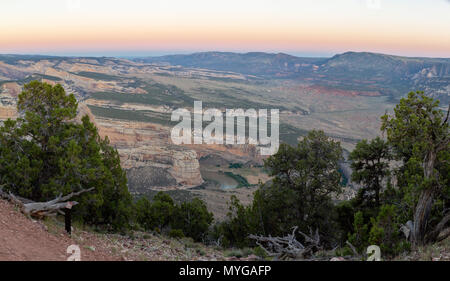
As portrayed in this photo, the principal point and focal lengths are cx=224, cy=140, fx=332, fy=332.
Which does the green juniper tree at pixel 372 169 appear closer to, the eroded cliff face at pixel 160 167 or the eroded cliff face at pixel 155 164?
the eroded cliff face at pixel 155 164

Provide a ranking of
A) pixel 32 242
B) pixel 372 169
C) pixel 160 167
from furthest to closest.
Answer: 1. pixel 160 167
2. pixel 372 169
3. pixel 32 242

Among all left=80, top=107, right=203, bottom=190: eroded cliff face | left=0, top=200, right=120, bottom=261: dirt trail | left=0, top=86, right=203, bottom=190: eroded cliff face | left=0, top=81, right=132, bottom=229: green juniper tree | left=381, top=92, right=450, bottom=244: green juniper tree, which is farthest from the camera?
left=0, top=86, right=203, bottom=190: eroded cliff face

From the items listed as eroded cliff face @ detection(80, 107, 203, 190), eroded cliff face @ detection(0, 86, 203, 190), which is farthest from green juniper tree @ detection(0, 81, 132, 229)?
eroded cliff face @ detection(80, 107, 203, 190)

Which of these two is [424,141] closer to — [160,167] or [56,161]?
[56,161]

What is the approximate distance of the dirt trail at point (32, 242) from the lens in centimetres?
579

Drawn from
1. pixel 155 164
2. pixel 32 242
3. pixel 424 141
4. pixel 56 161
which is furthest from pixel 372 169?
pixel 155 164

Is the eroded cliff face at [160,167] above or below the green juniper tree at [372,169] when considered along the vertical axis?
below

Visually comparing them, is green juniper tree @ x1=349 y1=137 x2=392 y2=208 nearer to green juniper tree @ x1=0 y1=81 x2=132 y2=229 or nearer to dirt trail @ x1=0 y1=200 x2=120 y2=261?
green juniper tree @ x1=0 y1=81 x2=132 y2=229

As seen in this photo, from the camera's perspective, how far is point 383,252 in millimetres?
7926

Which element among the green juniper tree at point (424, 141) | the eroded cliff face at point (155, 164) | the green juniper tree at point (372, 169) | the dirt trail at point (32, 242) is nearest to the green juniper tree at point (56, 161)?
the dirt trail at point (32, 242)

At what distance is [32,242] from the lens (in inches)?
251

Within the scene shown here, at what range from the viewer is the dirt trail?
579cm
